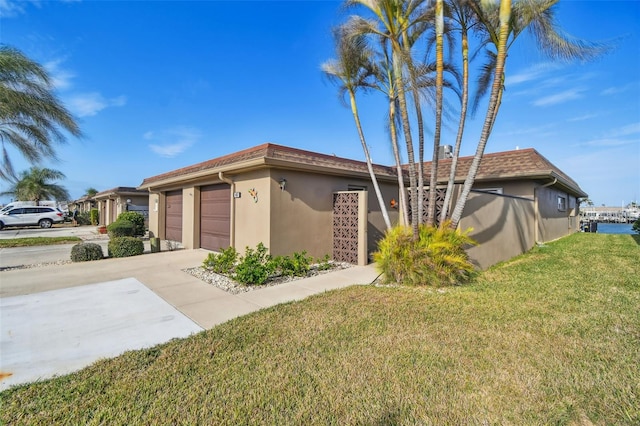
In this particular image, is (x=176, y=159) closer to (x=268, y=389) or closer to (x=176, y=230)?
(x=176, y=230)

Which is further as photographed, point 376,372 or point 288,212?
point 288,212

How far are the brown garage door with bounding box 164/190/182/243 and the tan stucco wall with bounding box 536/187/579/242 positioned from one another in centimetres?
1541

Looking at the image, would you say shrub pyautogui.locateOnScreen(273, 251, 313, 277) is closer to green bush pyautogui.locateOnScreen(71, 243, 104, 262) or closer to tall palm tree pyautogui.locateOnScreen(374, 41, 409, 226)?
tall palm tree pyautogui.locateOnScreen(374, 41, 409, 226)

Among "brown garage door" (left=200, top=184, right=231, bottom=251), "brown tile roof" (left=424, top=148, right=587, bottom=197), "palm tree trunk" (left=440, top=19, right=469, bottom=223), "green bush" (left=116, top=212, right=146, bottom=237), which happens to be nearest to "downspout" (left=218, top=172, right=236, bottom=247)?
"brown garage door" (left=200, top=184, right=231, bottom=251)

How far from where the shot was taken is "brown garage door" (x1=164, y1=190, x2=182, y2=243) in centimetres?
1309

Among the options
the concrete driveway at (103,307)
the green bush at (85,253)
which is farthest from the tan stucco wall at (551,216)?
the green bush at (85,253)

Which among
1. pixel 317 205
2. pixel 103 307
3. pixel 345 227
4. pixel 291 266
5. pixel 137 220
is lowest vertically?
pixel 103 307

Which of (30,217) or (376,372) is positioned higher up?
(30,217)

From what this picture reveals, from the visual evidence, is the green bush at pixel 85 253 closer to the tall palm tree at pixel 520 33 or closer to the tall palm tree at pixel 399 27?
the tall palm tree at pixel 399 27

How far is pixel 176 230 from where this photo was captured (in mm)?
13359

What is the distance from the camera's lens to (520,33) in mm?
6156

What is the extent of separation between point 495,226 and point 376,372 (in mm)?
7503

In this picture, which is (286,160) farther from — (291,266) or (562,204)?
(562,204)

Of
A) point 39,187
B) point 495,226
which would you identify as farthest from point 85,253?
point 39,187
